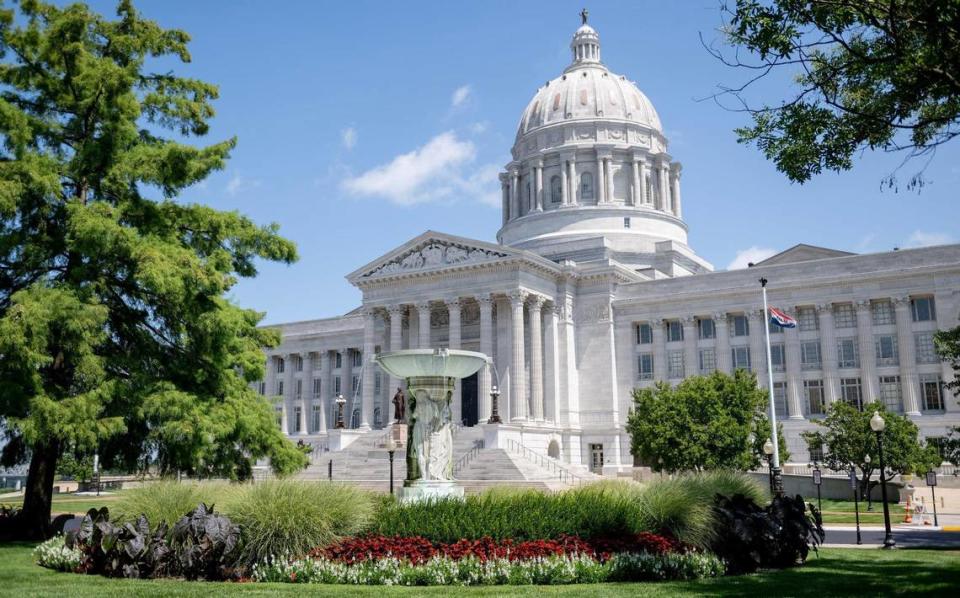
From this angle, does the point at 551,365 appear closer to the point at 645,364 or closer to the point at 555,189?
the point at 645,364

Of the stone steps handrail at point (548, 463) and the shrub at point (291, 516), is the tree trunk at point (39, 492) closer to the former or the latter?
the shrub at point (291, 516)

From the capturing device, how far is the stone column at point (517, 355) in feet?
195

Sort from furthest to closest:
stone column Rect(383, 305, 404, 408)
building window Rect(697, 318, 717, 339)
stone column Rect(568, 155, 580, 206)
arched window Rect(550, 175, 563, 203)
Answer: arched window Rect(550, 175, 563, 203), stone column Rect(568, 155, 580, 206), stone column Rect(383, 305, 404, 408), building window Rect(697, 318, 717, 339)


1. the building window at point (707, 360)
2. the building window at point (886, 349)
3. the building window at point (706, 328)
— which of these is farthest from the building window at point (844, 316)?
the building window at point (707, 360)

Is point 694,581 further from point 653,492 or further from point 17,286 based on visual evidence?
point 17,286

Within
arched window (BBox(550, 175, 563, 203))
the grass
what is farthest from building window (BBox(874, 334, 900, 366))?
arched window (BBox(550, 175, 563, 203))

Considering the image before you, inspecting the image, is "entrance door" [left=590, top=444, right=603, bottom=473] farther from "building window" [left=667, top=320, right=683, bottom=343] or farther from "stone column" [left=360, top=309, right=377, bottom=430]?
"stone column" [left=360, top=309, right=377, bottom=430]

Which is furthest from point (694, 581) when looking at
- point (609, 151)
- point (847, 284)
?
point (609, 151)

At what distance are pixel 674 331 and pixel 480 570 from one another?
52.3 m

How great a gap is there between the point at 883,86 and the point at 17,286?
24.1 m

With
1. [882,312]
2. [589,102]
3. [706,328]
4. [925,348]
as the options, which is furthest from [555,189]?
[925,348]

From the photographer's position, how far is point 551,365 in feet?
207

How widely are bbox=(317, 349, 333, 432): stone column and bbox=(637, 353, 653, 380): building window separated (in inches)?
1217

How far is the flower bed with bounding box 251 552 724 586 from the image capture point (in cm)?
1509
